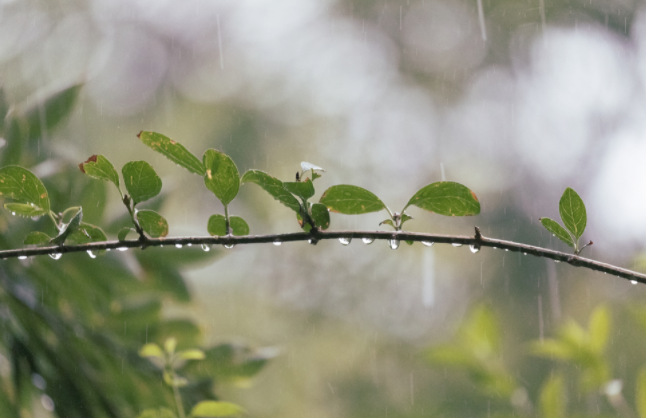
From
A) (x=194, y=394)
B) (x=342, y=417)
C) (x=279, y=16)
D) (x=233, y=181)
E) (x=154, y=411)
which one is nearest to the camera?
(x=233, y=181)

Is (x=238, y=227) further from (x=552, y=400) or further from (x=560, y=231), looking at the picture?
(x=552, y=400)

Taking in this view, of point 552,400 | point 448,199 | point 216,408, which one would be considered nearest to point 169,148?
point 448,199

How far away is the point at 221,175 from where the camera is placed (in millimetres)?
256

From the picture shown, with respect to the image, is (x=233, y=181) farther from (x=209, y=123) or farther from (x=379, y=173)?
(x=209, y=123)

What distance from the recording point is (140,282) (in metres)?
0.62

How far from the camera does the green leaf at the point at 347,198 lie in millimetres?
249

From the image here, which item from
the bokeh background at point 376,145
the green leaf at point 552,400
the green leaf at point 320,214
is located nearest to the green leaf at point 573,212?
the green leaf at point 320,214

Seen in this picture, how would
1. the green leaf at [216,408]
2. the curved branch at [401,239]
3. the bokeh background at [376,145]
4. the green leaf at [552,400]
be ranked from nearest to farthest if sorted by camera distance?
the curved branch at [401,239] → the green leaf at [216,408] → the green leaf at [552,400] → the bokeh background at [376,145]

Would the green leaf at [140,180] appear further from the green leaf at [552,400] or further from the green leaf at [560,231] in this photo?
the green leaf at [552,400]

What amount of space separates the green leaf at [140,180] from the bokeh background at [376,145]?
276cm

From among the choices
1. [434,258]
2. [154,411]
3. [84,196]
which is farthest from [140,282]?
[434,258]

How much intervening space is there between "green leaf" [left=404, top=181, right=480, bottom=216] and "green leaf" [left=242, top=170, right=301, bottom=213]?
63 mm

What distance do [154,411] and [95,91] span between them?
4.46 meters

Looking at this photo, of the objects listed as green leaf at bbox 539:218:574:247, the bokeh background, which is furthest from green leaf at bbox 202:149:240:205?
the bokeh background
